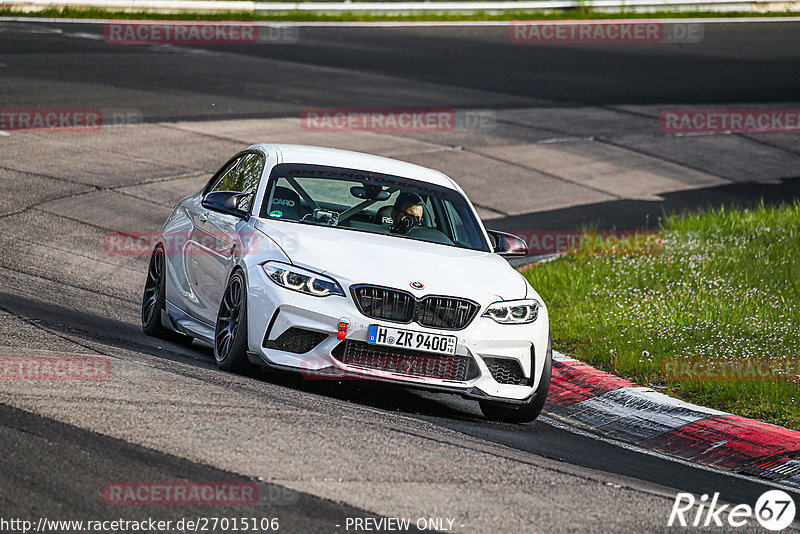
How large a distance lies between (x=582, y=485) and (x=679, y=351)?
3.77 m

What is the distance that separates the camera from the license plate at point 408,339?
777 cm

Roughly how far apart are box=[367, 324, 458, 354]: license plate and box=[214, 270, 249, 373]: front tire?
87 centimetres

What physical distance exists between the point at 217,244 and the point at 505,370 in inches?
92.1

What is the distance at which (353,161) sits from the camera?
964cm

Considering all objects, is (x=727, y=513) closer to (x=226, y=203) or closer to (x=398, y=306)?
(x=398, y=306)

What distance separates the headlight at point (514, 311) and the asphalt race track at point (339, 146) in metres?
0.72

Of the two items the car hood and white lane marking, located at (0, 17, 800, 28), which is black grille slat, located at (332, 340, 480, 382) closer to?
the car hood

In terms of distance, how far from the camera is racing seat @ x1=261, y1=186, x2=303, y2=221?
8966 millimetres

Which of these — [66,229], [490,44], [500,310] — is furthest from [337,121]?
[500,310]

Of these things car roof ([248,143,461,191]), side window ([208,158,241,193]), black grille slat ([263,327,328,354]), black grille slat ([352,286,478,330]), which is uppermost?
car roof ([248,143,461,191])

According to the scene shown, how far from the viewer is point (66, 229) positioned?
13578 mm

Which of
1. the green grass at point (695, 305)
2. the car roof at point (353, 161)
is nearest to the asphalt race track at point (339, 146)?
the green grass at point (695, 305)

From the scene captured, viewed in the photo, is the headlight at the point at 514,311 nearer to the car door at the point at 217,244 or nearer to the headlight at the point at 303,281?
the headlight at the point at 303,281

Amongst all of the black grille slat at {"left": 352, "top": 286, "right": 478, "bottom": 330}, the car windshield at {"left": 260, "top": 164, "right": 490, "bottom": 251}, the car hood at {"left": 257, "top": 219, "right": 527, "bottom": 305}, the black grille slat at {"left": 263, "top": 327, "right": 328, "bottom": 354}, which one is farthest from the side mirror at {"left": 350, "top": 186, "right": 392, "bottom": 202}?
the black grille slat at {"left": 263, "top": 327, "right": 328, "bottom": 354}
